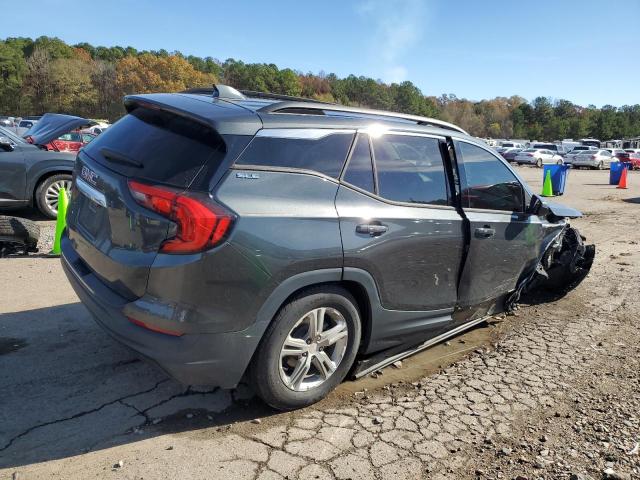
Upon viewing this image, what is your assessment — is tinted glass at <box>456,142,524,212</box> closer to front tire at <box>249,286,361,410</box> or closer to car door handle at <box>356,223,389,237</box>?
car door handle at <box>356,223,389,237</box>

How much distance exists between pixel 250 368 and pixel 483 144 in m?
2.71

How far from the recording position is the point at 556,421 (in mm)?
3184

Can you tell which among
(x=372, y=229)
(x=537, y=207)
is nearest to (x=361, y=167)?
(x=372, y=229)

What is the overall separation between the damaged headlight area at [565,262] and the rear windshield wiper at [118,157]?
4.16 m

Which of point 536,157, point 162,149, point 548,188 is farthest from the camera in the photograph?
point 536,157

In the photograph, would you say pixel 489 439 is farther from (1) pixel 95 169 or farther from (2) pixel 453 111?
(2) pixel 453 111

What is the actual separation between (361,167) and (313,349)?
1.18 meters

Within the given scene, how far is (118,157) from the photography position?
3.01 meters

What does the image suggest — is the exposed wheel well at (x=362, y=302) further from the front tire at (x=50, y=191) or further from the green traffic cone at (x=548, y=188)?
the green traffic cone at (x=548, y=188)

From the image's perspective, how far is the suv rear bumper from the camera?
8.51 ft

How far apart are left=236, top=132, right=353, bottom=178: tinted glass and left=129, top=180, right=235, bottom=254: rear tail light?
319 millimetres

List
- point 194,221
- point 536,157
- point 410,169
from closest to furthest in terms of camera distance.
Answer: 1. point 194,221
2. point 410,169
3. point 536,157

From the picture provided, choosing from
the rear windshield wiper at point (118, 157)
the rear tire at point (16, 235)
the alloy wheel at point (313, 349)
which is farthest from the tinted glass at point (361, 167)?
the rear tire at point (16, 235)

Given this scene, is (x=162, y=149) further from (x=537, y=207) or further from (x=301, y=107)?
(x=537, y=207)
